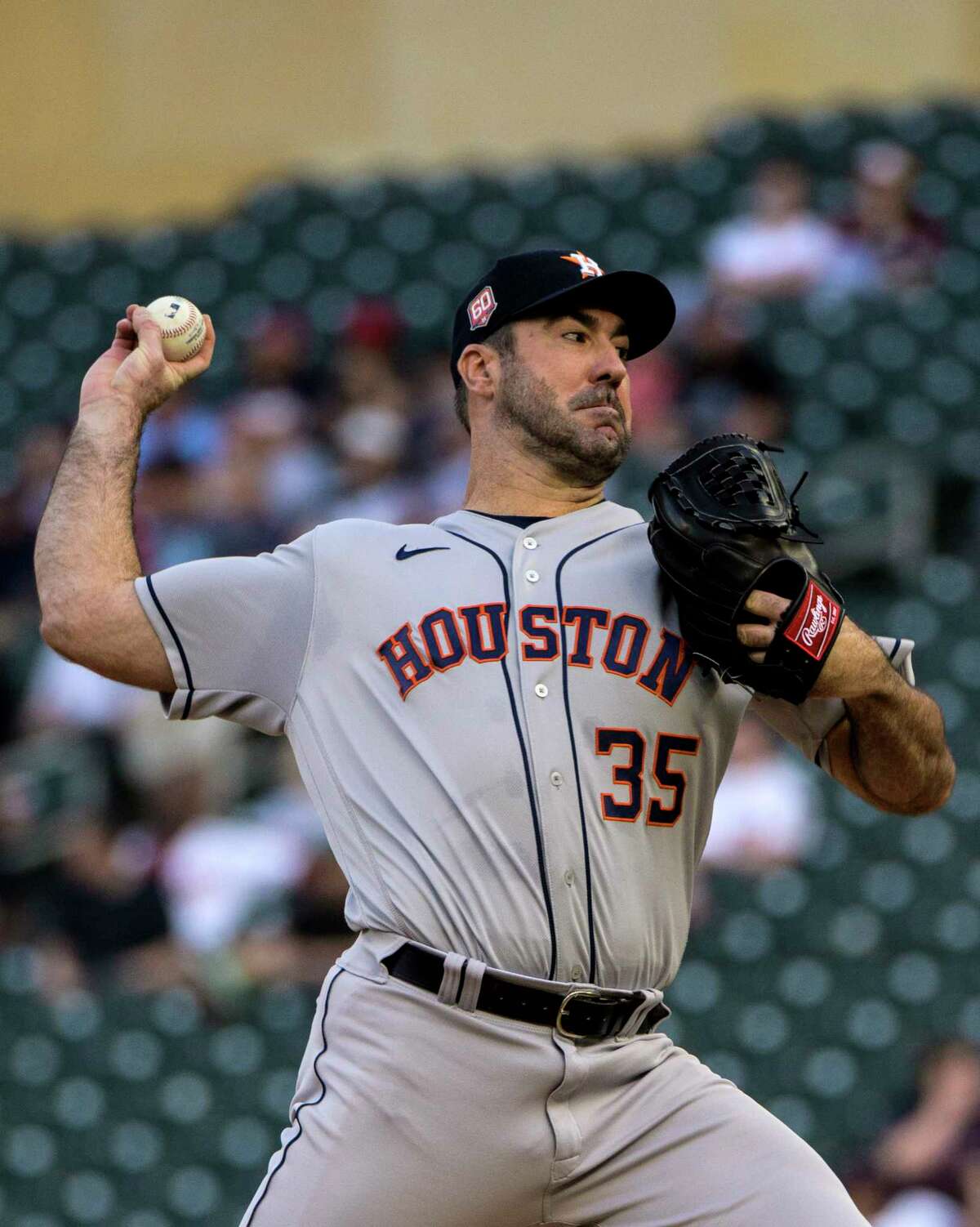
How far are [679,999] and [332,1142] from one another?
3549mm

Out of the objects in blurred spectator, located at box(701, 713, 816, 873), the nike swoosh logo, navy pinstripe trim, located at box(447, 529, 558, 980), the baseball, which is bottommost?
blurred spectator, located at box(701, 713, 816, 873)

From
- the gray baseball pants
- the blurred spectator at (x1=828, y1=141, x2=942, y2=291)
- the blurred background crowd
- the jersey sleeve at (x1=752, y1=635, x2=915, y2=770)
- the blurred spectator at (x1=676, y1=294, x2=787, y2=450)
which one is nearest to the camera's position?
the gray baseball pants

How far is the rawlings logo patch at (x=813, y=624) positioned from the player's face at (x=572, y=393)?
1.49 feet

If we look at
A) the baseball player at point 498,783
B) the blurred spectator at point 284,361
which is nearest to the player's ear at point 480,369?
the baseball player at point 498,783

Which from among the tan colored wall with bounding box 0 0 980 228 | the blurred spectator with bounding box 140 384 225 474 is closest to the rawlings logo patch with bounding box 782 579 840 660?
the blurred spectator with bounding box 140 384 225 474

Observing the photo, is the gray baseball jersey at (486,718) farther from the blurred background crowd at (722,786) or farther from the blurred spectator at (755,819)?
the blurred spectator at (755,819)

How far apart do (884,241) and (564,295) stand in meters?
5.28

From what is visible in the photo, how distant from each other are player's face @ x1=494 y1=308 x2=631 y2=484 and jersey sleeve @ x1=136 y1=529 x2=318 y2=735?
0.41 metres

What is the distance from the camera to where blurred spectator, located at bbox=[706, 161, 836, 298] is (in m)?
A: 7.65

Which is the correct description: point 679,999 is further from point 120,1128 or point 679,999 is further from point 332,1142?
point 332,1142

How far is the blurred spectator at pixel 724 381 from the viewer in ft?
22.8

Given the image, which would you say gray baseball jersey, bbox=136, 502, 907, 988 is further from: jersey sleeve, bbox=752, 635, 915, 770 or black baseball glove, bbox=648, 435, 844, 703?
black baseball glove, bbox=648, 435, 844, 703

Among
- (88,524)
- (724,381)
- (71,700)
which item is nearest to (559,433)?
(88,524)

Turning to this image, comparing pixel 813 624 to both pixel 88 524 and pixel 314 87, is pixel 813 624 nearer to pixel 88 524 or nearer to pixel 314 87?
pixel 88 524
